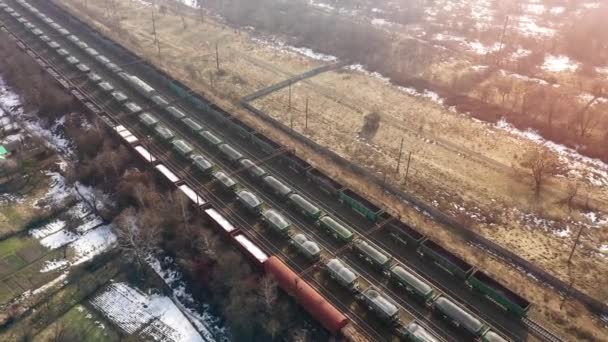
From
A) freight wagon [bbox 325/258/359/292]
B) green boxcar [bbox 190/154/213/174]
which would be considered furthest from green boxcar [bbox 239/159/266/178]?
freight wagon [bbox 325/258/359/292]

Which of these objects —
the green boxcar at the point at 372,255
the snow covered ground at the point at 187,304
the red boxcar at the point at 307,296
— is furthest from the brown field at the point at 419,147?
the snow covered ground at the point at 187,304

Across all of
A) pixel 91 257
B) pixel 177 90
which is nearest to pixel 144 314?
pixel 91 257

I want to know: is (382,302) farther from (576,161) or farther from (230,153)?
(576,161)

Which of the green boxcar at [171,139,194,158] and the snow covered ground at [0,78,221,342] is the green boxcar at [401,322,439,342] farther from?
the green boxcar at [171,139,194,158]

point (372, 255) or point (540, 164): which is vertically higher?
point (540, 164)

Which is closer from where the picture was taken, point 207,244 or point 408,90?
point 207,244

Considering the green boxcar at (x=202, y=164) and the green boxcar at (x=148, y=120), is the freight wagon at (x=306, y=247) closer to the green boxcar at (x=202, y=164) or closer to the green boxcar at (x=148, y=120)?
the green boxcar at (x=202, y=164)

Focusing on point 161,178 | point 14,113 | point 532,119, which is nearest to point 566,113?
point 532,119
